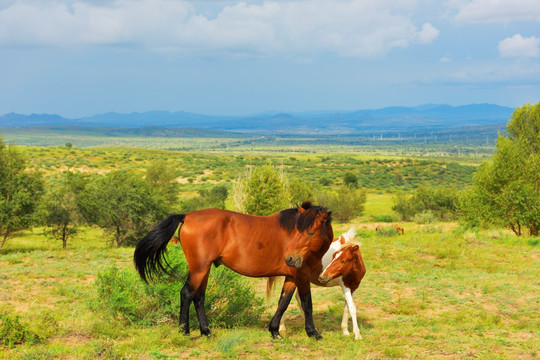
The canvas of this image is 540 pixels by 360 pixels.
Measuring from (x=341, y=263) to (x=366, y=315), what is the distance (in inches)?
104

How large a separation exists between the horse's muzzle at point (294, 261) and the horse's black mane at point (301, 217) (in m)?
0.56

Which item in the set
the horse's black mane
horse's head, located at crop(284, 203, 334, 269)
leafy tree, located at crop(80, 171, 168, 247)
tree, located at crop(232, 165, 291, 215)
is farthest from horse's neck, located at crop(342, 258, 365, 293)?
leafy tree, located at crop(80, 171, 168, 247)

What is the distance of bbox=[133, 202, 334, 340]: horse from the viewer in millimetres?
8094

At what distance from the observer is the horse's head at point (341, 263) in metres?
8.90

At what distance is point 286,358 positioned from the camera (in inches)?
289

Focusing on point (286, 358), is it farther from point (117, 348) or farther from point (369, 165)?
point (369, 165)

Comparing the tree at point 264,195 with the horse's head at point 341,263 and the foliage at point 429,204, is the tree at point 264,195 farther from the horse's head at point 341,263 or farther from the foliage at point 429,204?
the foliage at point 429,204

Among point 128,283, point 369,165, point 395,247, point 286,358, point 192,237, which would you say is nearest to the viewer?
point 286,358

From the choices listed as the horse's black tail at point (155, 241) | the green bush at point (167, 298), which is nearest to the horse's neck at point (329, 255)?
the green bush at point (167, 298)

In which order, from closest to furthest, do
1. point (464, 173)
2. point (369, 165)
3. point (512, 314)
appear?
point (512, 314) → point (464, 173) → point (369, 165)

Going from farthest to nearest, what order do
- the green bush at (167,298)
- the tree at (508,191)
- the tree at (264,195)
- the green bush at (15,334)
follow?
the tree at (264,195)
the tree at (508,191)
the green bush at (167,298)
the green bush at (15,334)

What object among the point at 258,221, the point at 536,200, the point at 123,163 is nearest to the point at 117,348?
the point at 258,221

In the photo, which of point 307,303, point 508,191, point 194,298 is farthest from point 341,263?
point 508,191

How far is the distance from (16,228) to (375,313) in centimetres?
2007
